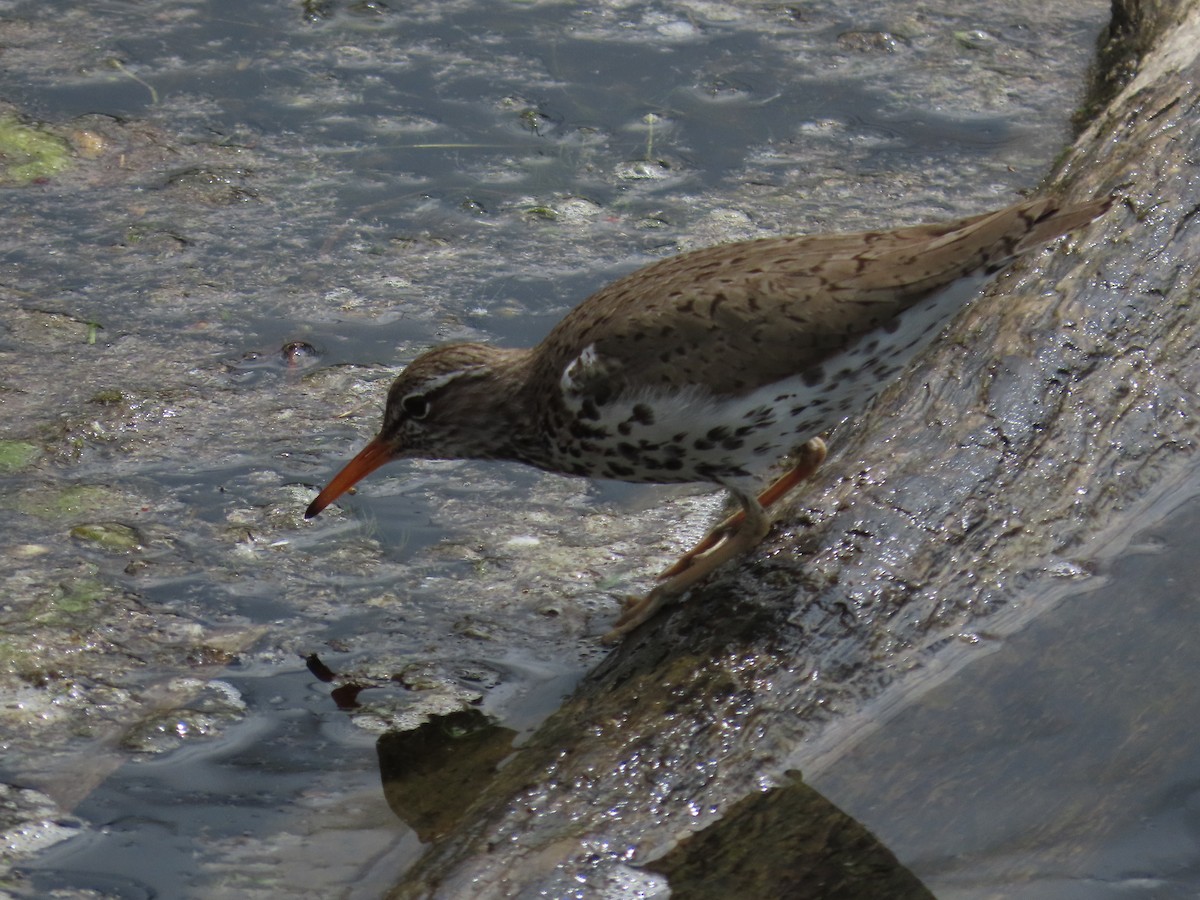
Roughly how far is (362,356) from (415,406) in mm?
1171

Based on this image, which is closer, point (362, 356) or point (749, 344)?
point (749, 344)

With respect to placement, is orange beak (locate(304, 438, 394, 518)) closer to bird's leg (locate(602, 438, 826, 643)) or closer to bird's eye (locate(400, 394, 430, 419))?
bird's eye (locate(400, 394, 430, 419))

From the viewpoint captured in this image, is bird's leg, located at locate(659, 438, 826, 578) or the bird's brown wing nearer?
the bird's brown wing

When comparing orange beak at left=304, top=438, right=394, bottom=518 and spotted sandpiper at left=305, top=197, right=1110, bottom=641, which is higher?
spotted sandpiper at left=305, top=197, right=1110, bottom=641

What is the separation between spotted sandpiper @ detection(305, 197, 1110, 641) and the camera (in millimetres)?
4496

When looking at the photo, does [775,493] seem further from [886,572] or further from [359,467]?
[359,467]

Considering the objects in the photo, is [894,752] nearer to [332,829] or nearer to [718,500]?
[332,829]

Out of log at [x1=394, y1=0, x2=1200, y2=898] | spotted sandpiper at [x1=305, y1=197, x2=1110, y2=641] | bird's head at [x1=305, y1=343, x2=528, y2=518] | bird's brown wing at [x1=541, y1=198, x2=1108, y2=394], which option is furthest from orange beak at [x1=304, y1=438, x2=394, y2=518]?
log at [x1=394, y1=0, x2=1200, y2=898]

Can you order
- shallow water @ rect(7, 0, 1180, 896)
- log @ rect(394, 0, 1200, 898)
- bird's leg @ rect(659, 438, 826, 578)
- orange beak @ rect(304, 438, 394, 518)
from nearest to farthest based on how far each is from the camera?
log @ rect(394, 0, 1200, 898)
shallow water @ rect(7, 0, 1180, 896)
bird's leg @ rect(659, 438, 826, 578)
orange beak @ rect(304, 438, 394, 518)

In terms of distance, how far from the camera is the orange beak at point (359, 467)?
5.35 meters

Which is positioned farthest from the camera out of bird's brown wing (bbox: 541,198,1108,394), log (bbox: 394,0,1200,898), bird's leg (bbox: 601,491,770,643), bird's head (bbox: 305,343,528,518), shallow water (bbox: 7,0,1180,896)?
bird's head (bbox: 305,343,528,518)

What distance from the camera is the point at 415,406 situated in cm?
527

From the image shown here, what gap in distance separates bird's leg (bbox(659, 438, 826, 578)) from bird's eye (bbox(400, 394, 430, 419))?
3.28 feet

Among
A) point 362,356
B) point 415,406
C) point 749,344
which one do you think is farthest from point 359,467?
point 749,344
